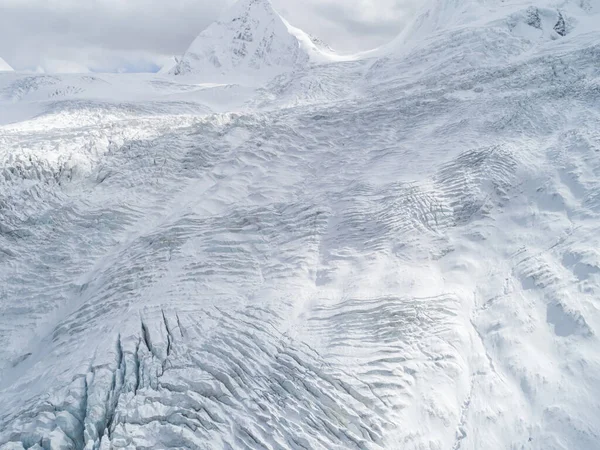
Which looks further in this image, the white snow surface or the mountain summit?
the mountain summit

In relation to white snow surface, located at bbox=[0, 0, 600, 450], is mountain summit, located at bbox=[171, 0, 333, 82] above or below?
above

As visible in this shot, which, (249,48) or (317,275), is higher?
(249,48)

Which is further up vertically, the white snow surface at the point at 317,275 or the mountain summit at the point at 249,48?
the mountain summit at the point at 249,48

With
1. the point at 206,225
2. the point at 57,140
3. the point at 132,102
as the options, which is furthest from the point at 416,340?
the point at 132,102

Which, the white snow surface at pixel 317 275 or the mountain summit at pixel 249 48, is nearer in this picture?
the white snow surface at pixel 317 275
